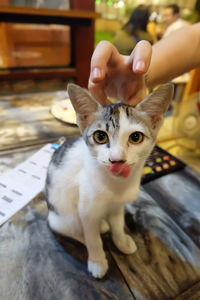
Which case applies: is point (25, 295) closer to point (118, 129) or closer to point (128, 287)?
point (128, 287)

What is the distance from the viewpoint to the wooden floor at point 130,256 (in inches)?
18.7

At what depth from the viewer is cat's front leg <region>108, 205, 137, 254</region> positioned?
0.57 m

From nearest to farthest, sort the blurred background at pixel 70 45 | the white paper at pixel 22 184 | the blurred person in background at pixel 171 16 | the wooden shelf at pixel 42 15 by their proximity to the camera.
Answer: the white paper at pixel 22 184
the blurred background at pixel 70 45
the wooden shelf at pixel 42 15
the blurred person in background at pixel 171 16

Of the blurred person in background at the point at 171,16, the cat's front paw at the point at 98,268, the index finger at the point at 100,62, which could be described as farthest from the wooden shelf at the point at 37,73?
the cat's front paw at the point at 98,268

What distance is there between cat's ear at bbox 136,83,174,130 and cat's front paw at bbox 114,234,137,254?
0.32 meters

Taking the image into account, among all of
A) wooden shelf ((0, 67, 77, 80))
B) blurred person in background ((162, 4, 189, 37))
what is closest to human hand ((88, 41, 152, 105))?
wooden shelf ((0, 67, 77, 80))

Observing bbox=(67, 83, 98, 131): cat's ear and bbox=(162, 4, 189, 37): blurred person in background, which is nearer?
bbox=(67, 83, 98, 131): cat's ear

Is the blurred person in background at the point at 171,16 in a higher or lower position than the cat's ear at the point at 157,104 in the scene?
higher

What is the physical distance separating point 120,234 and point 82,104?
1.25 ft

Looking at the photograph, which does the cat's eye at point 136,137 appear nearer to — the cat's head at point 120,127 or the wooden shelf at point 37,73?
the cat's head at point 120,127

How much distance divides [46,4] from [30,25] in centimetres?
27

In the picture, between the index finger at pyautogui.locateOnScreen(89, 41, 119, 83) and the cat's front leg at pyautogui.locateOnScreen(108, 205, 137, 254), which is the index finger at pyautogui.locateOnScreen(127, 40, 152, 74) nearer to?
the index finger at pyautogui.locateOnScreen(89, 41, 119, 83)

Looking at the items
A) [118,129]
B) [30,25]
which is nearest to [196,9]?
[30,25]

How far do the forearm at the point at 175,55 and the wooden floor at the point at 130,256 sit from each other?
393 millimetres
